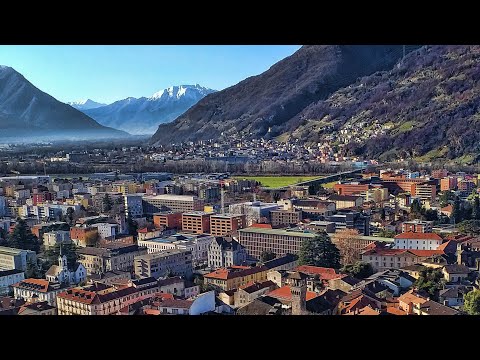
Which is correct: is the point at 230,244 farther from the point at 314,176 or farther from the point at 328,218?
the point at 314,176

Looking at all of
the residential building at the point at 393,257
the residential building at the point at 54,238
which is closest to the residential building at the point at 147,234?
the residential building at the point at 54,238

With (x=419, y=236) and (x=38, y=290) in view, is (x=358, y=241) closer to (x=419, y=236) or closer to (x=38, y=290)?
(x=419, y=236)

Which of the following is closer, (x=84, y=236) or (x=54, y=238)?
(x=54, y=238)

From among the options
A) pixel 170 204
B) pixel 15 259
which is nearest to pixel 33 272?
pixel 15 259

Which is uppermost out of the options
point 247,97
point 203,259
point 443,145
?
point 247,97

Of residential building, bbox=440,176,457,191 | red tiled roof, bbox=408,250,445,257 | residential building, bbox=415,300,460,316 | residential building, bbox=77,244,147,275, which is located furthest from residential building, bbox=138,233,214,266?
residential building, bbox=440,176,457,191
